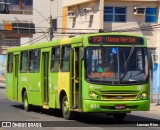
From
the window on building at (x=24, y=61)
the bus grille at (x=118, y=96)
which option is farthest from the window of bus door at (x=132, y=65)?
the window on building at (x=24, y=61)

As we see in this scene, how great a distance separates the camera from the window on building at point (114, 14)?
46.5 m

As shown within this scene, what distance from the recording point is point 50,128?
50.6 ft

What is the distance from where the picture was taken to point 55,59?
64.2 ft

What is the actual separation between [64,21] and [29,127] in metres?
41.3

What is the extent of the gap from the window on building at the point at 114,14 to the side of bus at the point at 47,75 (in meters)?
21.1

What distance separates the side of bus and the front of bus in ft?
1.82

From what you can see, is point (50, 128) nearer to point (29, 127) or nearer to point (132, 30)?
point (29, 127)

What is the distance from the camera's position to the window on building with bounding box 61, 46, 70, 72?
1827cm

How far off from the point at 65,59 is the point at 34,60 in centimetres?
383

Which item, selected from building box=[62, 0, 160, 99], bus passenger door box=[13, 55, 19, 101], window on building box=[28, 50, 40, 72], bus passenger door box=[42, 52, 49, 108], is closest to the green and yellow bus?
bus passenger door box=[42, 52, 49, 108]

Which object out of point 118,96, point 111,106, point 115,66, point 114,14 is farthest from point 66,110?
point 114,14

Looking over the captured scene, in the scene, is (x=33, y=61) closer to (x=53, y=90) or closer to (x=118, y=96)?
(x=53, y=90)

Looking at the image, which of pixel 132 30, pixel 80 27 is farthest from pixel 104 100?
pixel 80 27

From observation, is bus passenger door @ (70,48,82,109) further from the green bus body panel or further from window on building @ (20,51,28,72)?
window on building @ (20,51,28,72)
